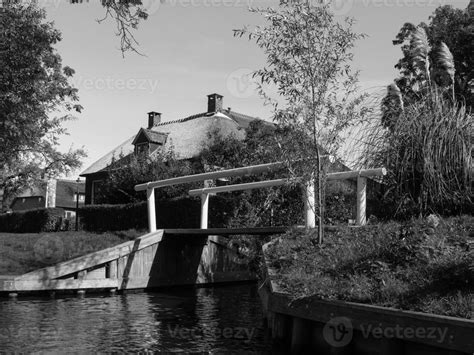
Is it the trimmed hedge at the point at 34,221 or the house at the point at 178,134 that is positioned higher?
the house at the point at 178,134

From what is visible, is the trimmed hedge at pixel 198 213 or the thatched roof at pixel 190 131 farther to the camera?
the thatched roof at pixel 190 131

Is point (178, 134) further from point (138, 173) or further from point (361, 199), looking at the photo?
point (361, 199)

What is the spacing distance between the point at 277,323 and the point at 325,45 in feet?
15.1

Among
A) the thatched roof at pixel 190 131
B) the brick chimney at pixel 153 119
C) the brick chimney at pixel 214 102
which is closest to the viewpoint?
the thatched roof at pixel 190 131

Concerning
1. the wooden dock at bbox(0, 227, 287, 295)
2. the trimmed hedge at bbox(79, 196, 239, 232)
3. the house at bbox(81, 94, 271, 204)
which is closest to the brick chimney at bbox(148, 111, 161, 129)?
the house at bbox(81, 94, 271, 204)

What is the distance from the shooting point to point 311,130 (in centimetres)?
912

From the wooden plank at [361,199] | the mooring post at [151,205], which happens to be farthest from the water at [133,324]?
the mooring post at [151,205]

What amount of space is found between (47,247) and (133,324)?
8299 millimetres

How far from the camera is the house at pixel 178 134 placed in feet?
121

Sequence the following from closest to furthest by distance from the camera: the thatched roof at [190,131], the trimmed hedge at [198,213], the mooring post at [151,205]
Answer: the trimmed hedge at [198,213], the mooring post at [151,205], the thatched roof at [190,131]

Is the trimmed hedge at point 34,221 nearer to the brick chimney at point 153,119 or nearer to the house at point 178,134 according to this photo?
the house at point 178,134

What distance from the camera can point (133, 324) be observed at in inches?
382

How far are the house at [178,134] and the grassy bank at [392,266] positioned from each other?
26417 mm

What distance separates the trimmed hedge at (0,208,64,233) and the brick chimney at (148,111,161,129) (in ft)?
54.1
